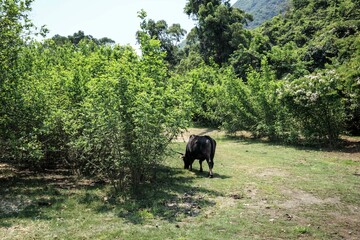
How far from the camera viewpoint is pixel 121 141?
11.2m

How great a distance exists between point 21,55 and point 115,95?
5399mm

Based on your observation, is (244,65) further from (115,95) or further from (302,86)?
(115,95)

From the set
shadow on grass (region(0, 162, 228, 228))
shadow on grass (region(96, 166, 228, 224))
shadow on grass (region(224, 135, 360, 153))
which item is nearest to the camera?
shadow on grass (region(96, 166, 228, 224))

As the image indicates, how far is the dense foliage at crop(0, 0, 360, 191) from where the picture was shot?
11.2m

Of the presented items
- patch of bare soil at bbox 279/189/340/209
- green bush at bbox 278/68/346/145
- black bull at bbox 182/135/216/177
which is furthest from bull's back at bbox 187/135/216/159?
green bush at bbox 278/68/346/145

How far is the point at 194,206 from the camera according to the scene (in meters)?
10.9

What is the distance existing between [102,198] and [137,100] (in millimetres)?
3739

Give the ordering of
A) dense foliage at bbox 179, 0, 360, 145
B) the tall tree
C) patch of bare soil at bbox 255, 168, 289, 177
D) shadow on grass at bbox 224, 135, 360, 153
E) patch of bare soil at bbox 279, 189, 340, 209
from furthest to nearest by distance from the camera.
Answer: the tall tree, dense foliage at bbox 179, 0, 360, 145, shadow on grass at bbox 224, 135, 360, 153, patch of bare soil at bbox 255, 168, 289, 177, patch of bare soil at bbox 279, 189, 340, 209

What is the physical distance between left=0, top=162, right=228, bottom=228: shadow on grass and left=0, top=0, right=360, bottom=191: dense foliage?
75 centimetres

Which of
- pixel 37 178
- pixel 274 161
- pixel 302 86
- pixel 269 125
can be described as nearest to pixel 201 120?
pixel 269 125

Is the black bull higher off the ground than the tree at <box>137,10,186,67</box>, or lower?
lower

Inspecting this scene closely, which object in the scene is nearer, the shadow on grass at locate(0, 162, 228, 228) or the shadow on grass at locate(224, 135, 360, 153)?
the shadow on grass at locate(0, 162, 228, 228)

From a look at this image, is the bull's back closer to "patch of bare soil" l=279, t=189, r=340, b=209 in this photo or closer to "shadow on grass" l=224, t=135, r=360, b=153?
"patch of bare soil" l=279, t=189, r=340, b=209

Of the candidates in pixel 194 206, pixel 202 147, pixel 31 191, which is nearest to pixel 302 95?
pixel 202 147
